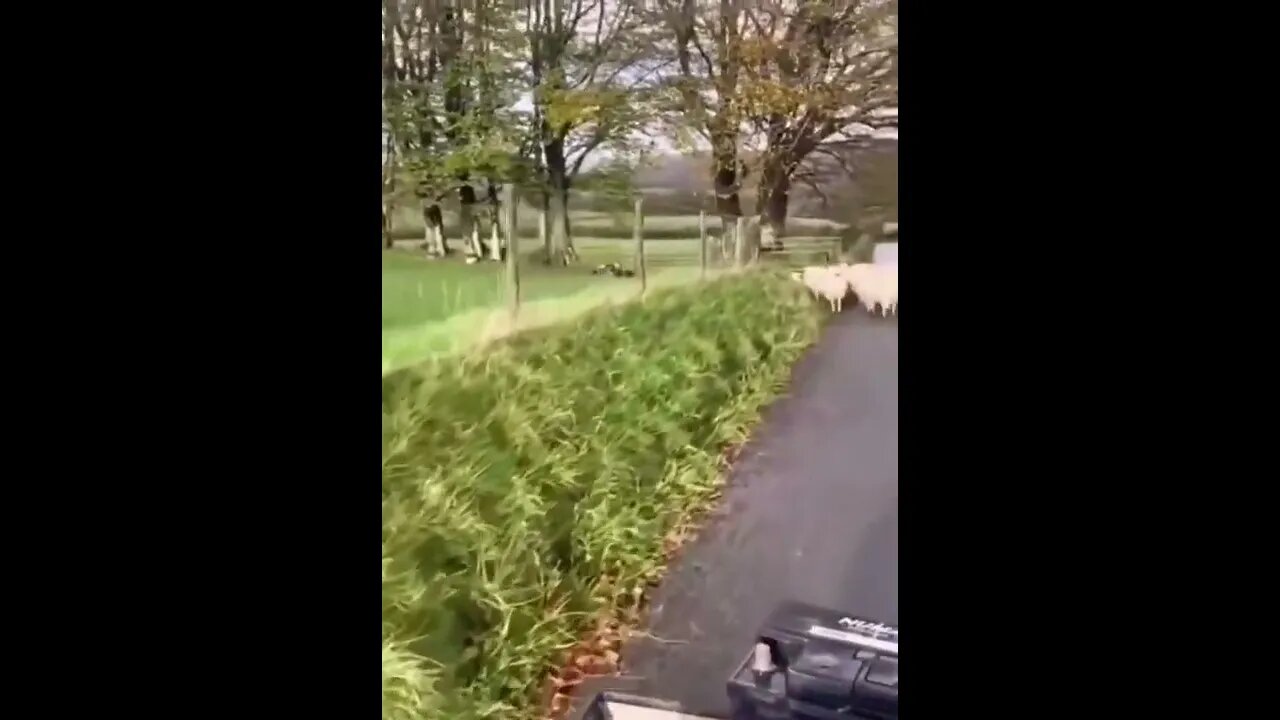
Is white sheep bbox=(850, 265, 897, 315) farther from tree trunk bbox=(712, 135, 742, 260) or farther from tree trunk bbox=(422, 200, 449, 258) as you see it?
tree trunk bbox=(422, 200, 449, 258)

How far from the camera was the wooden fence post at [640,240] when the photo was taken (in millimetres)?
1021

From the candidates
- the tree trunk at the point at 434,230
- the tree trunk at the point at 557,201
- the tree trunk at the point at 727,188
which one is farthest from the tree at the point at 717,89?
the tree trunk at the point at 434,230

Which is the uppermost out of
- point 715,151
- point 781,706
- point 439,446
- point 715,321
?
point 715,151

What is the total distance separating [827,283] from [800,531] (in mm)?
208

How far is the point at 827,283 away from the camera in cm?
101

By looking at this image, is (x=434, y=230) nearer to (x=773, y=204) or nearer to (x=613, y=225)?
(x=613, y=225)

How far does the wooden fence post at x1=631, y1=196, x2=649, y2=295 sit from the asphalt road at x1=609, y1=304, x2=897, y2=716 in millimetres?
150

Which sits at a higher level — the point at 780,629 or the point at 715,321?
the point at 715,321
